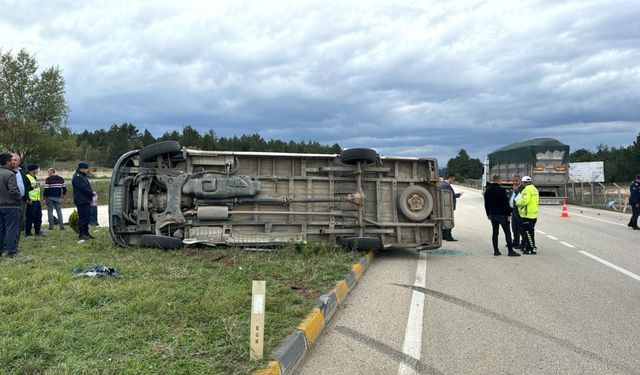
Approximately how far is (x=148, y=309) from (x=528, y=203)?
8775 mm

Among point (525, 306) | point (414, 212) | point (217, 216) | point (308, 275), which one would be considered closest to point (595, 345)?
point (525, 306)

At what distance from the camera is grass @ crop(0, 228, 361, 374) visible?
12.5 feet

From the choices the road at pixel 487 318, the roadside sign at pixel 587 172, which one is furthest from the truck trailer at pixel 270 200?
the roadside sign at pixel 587 172

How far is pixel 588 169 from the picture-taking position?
101 ft

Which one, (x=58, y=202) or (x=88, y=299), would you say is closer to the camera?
(x=88, y=299)

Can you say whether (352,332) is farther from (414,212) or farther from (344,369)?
(414,212)

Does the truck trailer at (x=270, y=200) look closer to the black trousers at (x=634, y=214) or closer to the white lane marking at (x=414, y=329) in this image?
the white lane marking at (x=414, y=329)

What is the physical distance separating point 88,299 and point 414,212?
252 inches

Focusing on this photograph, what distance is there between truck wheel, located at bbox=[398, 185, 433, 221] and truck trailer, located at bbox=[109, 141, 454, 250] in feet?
0.07

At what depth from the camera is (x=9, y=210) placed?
8.28 metres

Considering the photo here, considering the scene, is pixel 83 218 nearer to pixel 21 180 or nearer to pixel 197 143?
pixel 21 180

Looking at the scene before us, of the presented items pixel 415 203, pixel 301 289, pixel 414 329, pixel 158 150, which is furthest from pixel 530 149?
pixel 414 329

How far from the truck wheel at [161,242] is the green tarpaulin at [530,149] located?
71.7 feet

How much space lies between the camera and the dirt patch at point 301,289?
19.8 feet
